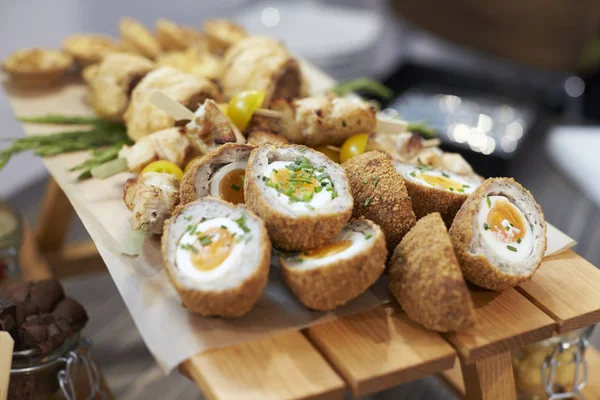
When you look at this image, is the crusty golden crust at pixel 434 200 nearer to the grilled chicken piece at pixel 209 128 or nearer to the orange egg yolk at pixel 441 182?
the orange egg yolk at pixel 441 182

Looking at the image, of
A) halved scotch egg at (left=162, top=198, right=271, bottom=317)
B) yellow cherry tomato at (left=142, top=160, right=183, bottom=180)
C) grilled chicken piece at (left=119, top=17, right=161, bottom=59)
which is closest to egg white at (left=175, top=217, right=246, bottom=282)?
halved scotch egg at (left=162, top=198, right=271, bottom=317)

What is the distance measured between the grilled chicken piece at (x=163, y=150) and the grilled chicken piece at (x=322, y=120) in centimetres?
32

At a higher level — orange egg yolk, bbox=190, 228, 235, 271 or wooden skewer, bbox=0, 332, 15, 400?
orange egg yolk, bbox=190, 228, 235, 271

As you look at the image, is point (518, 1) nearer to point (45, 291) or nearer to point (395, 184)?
point (395, 184)

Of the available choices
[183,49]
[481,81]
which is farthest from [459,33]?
[183,49]

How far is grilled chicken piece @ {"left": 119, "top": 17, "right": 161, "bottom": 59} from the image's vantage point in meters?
3.24

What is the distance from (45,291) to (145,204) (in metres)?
0.70

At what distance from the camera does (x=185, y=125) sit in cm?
239

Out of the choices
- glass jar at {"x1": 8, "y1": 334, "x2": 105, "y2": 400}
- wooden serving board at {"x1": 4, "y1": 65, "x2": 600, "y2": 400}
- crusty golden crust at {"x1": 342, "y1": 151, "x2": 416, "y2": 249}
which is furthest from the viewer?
glass jar at {"x1": 8, "y1": 334, "x2": 105, "y2": 400}

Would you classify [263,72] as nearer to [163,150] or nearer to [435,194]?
[163,150]

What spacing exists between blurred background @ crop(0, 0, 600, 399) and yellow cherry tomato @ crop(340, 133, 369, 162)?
1304mm

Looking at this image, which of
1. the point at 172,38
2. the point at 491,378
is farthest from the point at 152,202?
the point at 172,38

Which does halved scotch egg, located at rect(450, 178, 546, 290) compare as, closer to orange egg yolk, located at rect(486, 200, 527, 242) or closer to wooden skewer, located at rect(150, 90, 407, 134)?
orange egg yolk, located at rect(486, 200, 527, 242)

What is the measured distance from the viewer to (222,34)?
340 centimetres
